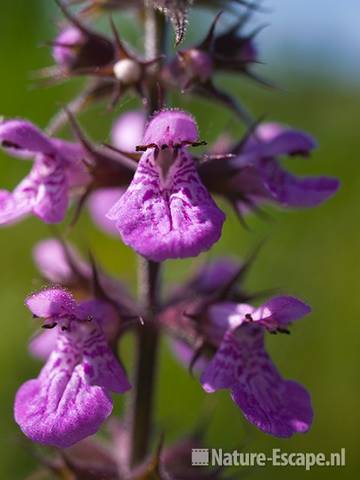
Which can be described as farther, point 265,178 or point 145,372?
point 145,372

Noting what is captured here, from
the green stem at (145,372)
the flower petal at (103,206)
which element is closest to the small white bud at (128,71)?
the green stem at (145,372)

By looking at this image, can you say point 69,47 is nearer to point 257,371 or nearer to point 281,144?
point 281,144

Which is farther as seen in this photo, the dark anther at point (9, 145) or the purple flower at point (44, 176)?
the dark anther at point (9, 145)

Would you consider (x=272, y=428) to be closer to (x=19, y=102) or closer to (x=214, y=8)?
(x=214, y=8)

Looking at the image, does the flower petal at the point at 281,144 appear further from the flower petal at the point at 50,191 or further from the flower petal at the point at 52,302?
the flower petal at the point at 52,302

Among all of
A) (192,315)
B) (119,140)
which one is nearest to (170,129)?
(192,315)

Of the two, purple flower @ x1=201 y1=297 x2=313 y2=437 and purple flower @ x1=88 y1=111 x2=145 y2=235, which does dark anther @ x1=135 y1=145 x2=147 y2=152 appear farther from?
purple flower @ x1=88 y1=111 x2=145 y2=235

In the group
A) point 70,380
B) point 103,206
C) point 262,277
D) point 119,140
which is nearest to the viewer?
point 70,380
